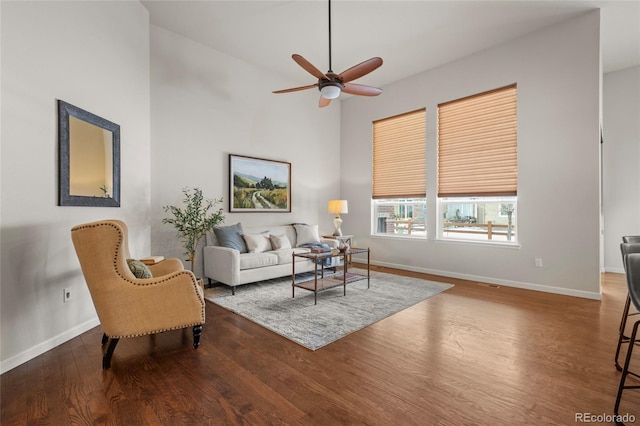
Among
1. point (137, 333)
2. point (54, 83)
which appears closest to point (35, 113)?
point (54, 83)

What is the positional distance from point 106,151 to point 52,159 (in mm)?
668

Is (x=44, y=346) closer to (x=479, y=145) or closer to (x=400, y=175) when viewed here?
(x=400, y=175)

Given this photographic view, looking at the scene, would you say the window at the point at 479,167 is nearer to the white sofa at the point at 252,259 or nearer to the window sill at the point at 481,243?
the window sill at the point at 481,243

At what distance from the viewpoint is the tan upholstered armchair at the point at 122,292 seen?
215cm

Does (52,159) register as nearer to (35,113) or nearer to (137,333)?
(35,113)

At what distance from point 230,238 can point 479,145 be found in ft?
13.8

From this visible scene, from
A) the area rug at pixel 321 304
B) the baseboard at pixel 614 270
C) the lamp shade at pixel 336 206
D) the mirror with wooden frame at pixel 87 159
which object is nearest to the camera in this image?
the mirror with wooden frame at pixel 87 159

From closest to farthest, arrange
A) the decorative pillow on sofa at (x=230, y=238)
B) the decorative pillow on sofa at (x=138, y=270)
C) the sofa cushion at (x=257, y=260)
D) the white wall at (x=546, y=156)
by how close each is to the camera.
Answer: the decorative pillow on sofa at (x=138, y=270), the white wall at (x=546, y=156), the sofa cushion at (x=257, y=260), the decorative pillow on sofa at (x=230, y=238)

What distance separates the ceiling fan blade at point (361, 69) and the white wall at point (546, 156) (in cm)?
264

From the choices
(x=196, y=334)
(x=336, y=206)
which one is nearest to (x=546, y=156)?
(x=336, y=206)

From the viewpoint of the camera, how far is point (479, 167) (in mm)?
4949

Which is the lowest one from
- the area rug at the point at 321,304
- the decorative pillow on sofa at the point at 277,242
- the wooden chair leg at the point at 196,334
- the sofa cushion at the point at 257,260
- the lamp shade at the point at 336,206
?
the area rug at the point at 321,304

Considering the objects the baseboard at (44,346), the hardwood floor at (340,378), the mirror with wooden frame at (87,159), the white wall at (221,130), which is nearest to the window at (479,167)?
the hardwood floor at (340,378)

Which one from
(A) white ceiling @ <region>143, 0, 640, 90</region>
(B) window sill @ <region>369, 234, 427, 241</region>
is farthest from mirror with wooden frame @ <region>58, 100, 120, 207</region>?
(B) window sill @ <region>369, 234, 427, 241</region>
